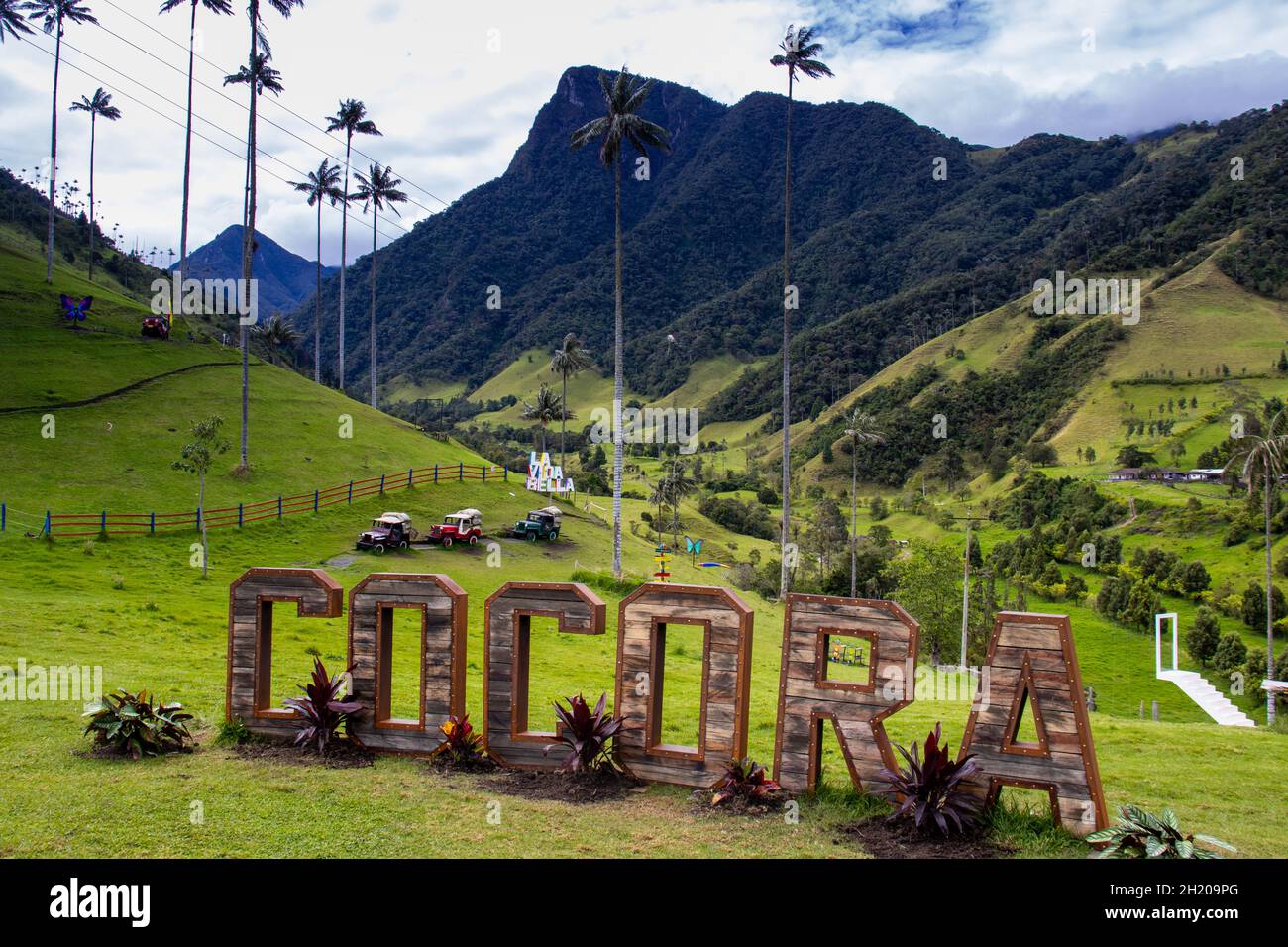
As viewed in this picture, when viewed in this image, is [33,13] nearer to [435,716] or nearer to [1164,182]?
[435,716]

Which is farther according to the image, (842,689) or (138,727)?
(138,727)

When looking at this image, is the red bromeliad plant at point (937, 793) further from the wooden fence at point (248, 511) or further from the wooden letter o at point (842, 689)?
the wooden fence at point (248, 511)

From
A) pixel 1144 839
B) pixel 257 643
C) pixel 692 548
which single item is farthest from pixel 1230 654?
pixel 257 643

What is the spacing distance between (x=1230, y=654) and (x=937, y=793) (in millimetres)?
54618

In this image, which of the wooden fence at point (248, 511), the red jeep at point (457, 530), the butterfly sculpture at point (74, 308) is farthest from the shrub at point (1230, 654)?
the butterfly sculpture at point (74, 308)

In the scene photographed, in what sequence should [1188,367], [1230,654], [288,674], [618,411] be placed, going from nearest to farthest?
[288,674] → [618,411] → [1230,654] → [1188,367]

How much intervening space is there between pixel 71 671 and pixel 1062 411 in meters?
124

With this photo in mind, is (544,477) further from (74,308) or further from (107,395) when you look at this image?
(74,308)

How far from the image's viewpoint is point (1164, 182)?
179 m

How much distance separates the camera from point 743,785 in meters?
9.50

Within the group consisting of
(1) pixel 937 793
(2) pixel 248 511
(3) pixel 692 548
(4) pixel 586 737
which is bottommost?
(1) pixel 937 793

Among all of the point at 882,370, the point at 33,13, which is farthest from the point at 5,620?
the point at 882,370

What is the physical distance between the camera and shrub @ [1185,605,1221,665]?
54.3m

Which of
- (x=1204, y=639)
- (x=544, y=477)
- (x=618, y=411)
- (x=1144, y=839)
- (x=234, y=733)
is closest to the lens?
(x=1144, y=839)
